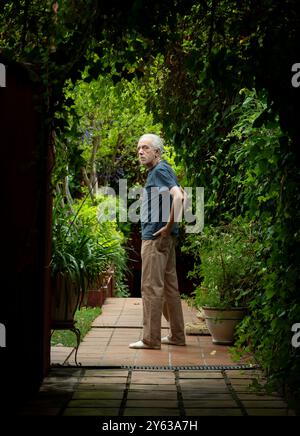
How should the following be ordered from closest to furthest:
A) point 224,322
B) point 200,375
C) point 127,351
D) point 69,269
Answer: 1. point 200,375
2. point 69,269
3. point 127,351
4. point 224,322

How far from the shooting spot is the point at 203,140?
6699 mm

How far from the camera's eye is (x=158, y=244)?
7.21m

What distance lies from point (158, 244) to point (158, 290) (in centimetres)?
40

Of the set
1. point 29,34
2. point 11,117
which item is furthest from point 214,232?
point 11,117

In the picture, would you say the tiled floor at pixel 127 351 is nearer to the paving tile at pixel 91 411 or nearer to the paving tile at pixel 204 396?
the paving tile at pixel 204 396

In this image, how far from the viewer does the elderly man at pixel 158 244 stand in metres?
7.13

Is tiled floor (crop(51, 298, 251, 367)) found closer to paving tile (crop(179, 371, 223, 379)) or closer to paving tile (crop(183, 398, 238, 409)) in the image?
paving tile (crop(179, 371, 223, 379))

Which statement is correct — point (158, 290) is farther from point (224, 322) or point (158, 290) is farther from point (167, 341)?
point (224, 322)

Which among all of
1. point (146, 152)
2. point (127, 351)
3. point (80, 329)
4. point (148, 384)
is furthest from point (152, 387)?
point (80, 329)

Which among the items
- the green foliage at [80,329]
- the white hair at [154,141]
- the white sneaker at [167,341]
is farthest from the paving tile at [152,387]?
the white hair at [154,141]

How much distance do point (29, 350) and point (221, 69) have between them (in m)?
2.12

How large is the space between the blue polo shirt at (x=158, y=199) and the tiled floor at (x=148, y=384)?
1066 millimetres

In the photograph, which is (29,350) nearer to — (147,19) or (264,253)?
(264,253)
